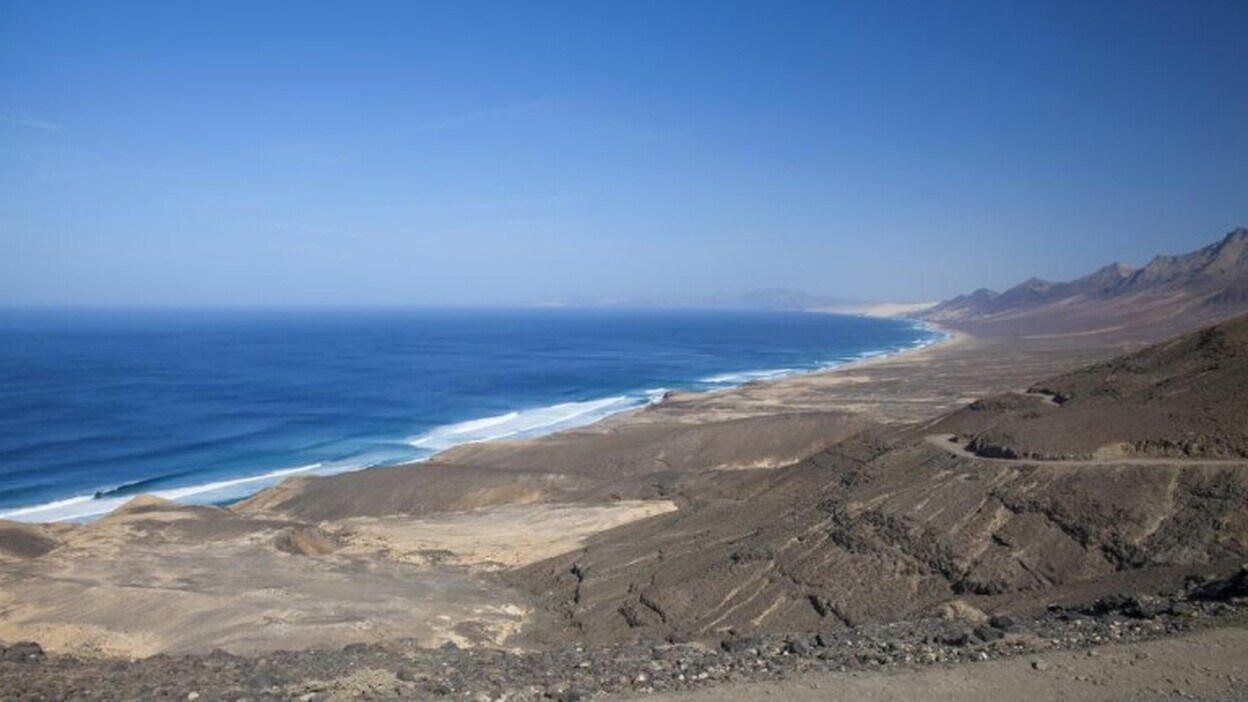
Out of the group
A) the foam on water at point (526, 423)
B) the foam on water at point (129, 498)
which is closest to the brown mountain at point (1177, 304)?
the foam on water at point (526, 423)

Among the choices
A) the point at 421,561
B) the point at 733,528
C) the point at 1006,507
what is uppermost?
the point at 1006,507

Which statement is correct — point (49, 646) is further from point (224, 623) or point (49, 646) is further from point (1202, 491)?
point (1202, 491)

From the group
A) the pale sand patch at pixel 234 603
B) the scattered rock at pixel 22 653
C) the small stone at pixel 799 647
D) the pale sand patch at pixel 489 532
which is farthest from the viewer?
the pale sand patch at pixel 489 532

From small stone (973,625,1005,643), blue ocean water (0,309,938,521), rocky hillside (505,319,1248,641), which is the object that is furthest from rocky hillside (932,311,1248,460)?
blue ocean water (0,309,938,521)

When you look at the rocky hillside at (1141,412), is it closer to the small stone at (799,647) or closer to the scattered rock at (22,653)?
the small stone at (799,647)

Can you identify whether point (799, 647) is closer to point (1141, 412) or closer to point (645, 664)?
point (645, 664)

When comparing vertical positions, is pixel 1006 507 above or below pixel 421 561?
above

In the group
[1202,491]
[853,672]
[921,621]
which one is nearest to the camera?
[853,672]

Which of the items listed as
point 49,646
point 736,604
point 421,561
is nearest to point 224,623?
point 49,646

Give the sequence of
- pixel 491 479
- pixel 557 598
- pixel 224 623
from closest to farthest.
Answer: pixel 224 623 < pixel 557 598 < pixel 491 479
